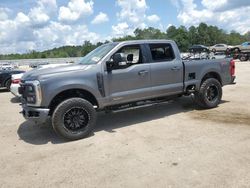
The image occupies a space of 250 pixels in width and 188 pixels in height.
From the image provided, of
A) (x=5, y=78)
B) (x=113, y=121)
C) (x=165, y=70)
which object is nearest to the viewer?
(x=165, y=70)

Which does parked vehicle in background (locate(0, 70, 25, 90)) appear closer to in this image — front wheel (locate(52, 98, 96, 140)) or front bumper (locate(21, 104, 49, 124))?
front bumper (locate(21, 104, 49, 124))

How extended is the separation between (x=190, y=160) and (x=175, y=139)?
1051mm

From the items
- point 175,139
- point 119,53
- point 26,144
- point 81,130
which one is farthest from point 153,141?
point 26,144

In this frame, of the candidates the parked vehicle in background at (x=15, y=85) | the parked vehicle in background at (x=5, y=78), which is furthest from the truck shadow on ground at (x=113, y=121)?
the parked vehicle in background at (x=5, y=78)

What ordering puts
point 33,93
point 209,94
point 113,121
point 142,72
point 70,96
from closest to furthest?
1. point 33,93
2. point 70,96
3. point 142,72
4. point 113,121
5. point 209,94

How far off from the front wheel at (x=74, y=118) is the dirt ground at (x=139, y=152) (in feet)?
0.75

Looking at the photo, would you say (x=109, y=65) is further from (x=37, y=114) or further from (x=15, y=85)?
(x=15, y=85)

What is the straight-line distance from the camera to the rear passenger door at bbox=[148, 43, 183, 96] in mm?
7027

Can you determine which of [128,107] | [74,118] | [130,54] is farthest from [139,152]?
[130,54]

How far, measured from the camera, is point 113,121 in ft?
24.0

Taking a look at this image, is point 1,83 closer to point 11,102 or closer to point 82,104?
point 11,102

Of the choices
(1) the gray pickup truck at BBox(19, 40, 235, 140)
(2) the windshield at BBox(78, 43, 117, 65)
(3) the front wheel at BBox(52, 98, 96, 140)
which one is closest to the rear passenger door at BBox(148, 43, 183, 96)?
(1) the gray pickup truck at BBox(19, 40, 235, 140)

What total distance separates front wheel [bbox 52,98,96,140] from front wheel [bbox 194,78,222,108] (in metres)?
3.28

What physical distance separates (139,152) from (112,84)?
1.88 m
